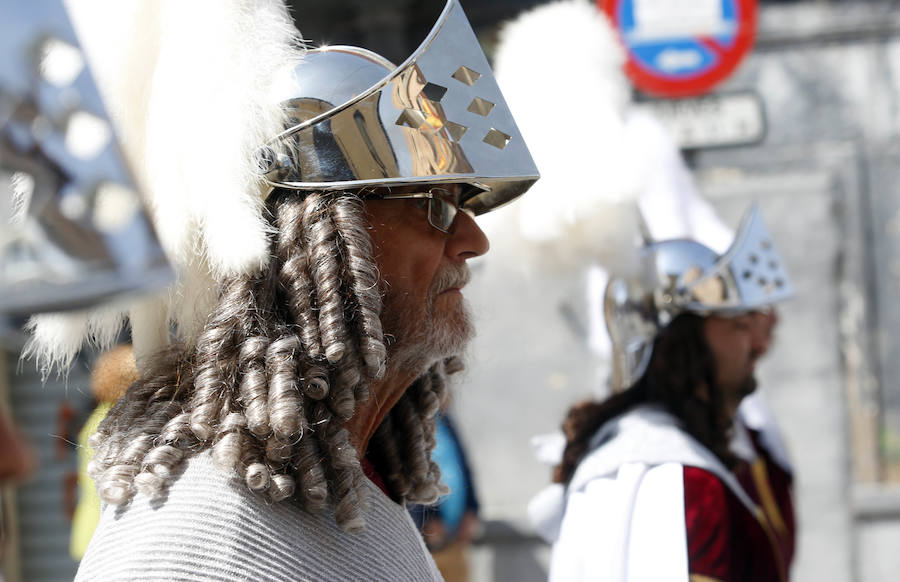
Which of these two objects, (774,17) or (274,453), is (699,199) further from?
(774,17)

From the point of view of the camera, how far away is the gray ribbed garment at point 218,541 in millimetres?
1243

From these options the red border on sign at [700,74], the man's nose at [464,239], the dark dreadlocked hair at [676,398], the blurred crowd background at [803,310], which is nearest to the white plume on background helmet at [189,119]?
the man's nose at [464,239]

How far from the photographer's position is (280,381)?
4.38 feet

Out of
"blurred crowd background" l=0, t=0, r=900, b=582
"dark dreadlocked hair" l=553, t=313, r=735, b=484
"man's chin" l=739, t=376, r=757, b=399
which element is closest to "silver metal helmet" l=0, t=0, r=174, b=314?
"dark dreadlocked hair" l=553, t=313, r=735, b=484

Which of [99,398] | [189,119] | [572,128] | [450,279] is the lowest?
[99,398]

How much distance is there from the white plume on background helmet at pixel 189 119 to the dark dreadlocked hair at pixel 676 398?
5.83ft

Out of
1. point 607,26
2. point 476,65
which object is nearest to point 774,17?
point 607,26

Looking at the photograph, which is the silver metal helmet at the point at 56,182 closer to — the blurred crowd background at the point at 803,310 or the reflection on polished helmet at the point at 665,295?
the reflection on polished helmet at the point at 665,295

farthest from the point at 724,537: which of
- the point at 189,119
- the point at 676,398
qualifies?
the point at 189,119

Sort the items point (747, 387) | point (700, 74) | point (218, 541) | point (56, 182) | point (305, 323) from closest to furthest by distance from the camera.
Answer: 1. point (56, 182)
2. point (218, 541)
3. point (305, 323)
4. point (747, 387)
5. point (700, 74)

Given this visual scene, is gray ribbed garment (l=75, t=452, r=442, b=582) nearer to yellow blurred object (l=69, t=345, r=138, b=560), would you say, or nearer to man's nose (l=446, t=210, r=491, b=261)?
yellow blurred object (l=69, t=345, r=138, b=560)

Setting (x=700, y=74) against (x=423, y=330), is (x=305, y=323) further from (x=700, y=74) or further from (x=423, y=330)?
(x=700, y=74)

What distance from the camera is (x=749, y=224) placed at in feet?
10.4

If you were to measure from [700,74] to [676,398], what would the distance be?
2.93 m
